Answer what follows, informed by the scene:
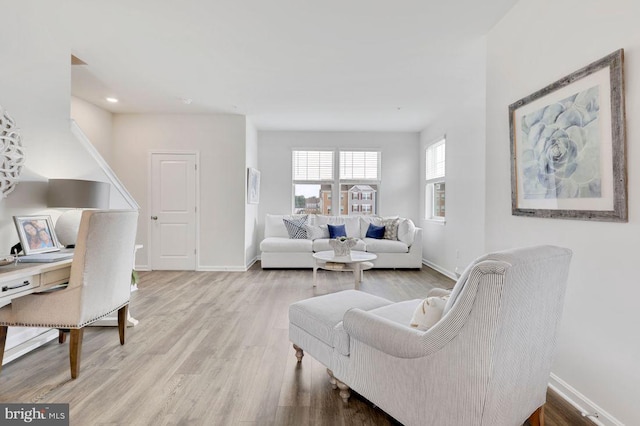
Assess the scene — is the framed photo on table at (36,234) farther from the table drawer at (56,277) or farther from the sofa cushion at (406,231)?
the sofa cushion at (406,231)

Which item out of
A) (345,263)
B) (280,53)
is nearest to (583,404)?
(345,263)

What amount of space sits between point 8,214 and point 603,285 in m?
3.72

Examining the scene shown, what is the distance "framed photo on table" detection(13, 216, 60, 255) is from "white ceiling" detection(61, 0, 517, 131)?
5.27 feet

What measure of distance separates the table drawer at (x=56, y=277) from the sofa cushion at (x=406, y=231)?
4.57m

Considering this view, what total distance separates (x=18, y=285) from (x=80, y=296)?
0.29m

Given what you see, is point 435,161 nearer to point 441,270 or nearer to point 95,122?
point 441,270

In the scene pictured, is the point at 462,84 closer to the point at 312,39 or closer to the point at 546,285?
the point at 312,39

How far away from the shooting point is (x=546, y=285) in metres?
1.27

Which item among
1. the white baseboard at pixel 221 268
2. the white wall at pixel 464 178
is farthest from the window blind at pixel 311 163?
the white baseboard at pixel 221 268

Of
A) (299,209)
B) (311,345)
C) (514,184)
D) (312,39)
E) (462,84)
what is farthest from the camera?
(299,209)

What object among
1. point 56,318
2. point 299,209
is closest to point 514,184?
point 56,318

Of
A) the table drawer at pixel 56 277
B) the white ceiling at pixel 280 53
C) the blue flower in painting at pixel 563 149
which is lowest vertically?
the table drawer at pixel 56 277

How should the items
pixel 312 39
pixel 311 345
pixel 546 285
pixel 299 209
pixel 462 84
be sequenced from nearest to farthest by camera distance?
pixel 546 285 < pixel 311 345 < pixel 312 39 < pixel 462 84 < pixel 299 209

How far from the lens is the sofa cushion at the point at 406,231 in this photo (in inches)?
212
